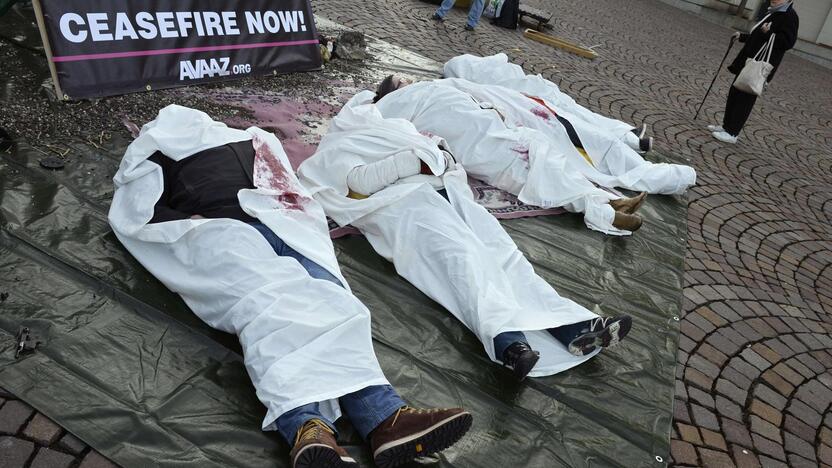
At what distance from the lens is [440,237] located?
325cm

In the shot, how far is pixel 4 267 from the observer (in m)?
2.75

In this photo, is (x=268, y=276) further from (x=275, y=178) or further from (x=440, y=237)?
(x=440, y=237)

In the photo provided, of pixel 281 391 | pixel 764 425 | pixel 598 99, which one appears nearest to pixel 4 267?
pixel 281 391

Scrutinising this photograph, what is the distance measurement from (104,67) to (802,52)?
1994cm

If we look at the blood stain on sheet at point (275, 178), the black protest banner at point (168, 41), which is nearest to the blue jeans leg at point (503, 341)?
the blood stain on sheet at point (275, 178)

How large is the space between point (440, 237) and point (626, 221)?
177cm

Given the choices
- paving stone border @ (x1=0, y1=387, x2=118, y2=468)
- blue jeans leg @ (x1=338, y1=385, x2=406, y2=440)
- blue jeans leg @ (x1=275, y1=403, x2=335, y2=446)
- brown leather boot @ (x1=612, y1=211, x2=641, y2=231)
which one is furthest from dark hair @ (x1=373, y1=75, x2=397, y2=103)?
paving stone border @ (x1=0, y1=387, x2=118, y2=468)

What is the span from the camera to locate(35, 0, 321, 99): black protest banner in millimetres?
4262

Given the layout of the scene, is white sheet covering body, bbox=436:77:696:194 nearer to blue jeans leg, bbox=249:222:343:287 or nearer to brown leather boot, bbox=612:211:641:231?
brown leather boot, bbox=612:211:641:231

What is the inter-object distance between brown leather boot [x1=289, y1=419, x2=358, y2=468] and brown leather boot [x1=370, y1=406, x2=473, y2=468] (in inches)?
6.0

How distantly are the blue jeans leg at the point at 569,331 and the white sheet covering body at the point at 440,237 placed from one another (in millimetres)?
A: 27

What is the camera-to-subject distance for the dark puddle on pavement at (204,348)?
7.38ft

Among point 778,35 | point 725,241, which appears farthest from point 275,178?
point 778,35

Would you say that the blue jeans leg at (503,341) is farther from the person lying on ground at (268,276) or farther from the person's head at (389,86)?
the person's head at (389,86)
